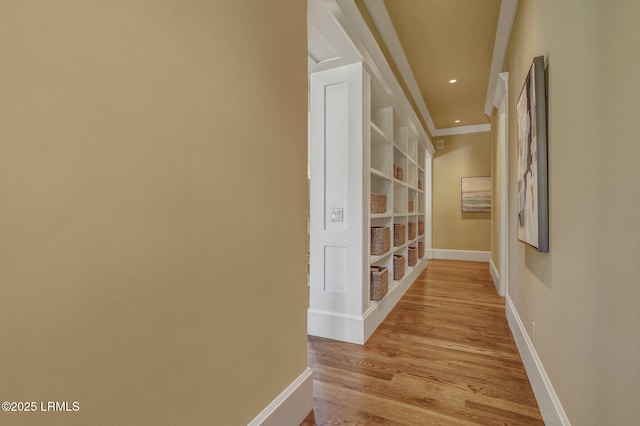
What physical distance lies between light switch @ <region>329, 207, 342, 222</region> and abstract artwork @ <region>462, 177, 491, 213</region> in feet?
15.8

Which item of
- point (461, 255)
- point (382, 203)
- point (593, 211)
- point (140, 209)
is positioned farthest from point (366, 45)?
point (461, 255)

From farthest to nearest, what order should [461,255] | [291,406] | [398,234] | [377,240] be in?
[461,255] → [398,234] → [377,240] → [291,406]

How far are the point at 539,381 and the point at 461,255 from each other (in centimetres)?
513

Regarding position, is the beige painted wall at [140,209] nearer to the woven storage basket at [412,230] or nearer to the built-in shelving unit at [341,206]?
the built-in shelving unit at [341,206]

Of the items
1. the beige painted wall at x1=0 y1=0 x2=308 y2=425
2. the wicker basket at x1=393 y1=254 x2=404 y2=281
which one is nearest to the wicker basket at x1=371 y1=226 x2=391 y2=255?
the wicker basket at x1=393 y1=254 x2=404 y2=281

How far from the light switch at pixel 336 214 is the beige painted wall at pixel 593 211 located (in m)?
1.40

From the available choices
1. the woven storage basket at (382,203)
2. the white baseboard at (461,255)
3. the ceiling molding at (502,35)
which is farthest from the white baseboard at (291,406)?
the white baseboard at (461,255)

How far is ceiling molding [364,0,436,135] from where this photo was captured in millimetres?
2545

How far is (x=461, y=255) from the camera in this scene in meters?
6.42

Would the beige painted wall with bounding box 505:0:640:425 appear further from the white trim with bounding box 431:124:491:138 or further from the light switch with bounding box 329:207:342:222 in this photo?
the white trim with bounding box 431:124:491:138

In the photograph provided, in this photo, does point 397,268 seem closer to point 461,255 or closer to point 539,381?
point 539,381

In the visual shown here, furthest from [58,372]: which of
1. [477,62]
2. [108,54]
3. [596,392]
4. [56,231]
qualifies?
[477,62]

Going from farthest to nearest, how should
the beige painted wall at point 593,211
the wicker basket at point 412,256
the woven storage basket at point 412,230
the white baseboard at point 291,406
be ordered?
the woven storage basket at point 412,230, the wicker basket at point 412,256, the white baseboard at point 291,406, the beige painted wall at point 593,211

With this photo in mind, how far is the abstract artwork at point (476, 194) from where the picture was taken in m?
6.21
